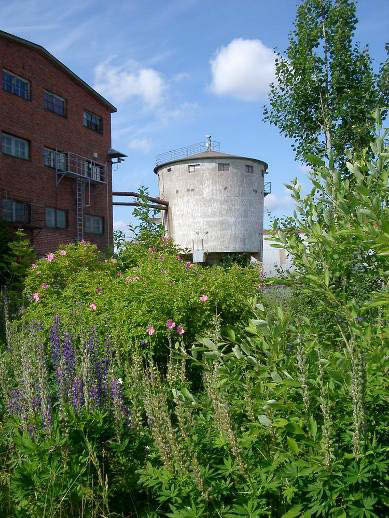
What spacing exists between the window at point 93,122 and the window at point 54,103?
5.73 feet

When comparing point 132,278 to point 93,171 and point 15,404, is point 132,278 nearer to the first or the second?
point 15,404

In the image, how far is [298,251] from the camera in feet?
12.3

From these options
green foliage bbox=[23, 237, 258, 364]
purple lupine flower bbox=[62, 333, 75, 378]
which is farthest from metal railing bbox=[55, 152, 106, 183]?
purple lupine flower bbox=[62, 333, 75, 378]

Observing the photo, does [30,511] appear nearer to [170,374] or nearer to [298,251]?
[170,374]

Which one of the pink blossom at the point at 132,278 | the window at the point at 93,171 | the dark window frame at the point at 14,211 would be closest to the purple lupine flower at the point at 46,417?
the pink blossom at the point at 132,278

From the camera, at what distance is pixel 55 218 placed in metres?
25.8

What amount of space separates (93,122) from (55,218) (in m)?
6.93

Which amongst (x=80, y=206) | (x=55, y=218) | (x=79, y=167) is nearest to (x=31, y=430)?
(x=55, y=218)

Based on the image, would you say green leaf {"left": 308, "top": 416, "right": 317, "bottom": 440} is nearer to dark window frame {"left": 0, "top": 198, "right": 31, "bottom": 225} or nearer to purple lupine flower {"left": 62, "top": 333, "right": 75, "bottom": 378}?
purple lupine flower {"left": 62, "top": 333, "right": 75, "bottom": 378}

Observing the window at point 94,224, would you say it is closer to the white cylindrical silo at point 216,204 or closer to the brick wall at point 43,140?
the brick wall at point 43,140

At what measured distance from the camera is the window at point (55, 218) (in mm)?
25319

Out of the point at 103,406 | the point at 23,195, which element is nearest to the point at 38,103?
the point at 23,195

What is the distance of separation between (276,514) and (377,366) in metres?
1.09

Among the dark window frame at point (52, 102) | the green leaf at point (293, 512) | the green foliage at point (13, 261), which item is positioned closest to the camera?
the green leaf at point (293, 512)
